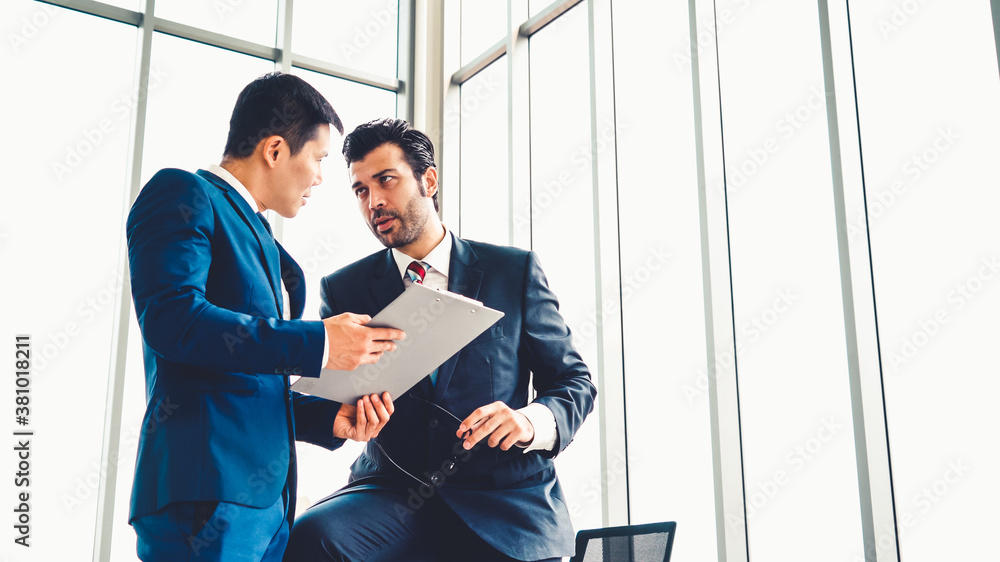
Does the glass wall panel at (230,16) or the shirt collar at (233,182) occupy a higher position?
the glass wall panel at (230,16)

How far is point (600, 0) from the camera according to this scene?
3.47m

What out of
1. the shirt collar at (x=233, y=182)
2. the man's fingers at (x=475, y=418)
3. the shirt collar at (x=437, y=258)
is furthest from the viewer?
the shirt collar at (x=437, y=258)

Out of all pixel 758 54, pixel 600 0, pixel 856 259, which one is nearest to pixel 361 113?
pixel 600 0

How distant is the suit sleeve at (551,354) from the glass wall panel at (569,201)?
1.15 m

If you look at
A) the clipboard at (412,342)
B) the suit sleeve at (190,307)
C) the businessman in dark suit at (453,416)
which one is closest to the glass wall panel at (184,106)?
the businessman in dark suit at (453,416)

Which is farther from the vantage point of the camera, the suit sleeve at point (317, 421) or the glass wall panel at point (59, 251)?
Answer: the glass wall panel at point (59, 251)

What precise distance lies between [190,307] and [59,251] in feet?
8.61

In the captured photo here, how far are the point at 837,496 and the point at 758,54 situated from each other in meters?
1.57

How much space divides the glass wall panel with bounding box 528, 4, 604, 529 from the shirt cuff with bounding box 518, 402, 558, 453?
4.61 feet

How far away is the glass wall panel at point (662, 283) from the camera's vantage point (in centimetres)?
284

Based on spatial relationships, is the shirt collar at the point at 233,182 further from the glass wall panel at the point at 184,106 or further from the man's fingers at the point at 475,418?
the glass wall panel at the point at 184,106

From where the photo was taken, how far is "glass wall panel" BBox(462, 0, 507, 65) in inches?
170

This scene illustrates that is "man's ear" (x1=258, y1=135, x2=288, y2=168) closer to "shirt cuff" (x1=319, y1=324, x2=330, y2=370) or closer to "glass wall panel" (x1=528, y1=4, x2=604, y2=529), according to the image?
"shirt cuff" (x1=319, y1=324, x2=330, y2=370)

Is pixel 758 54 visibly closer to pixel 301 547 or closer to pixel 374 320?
pixel 374 320
